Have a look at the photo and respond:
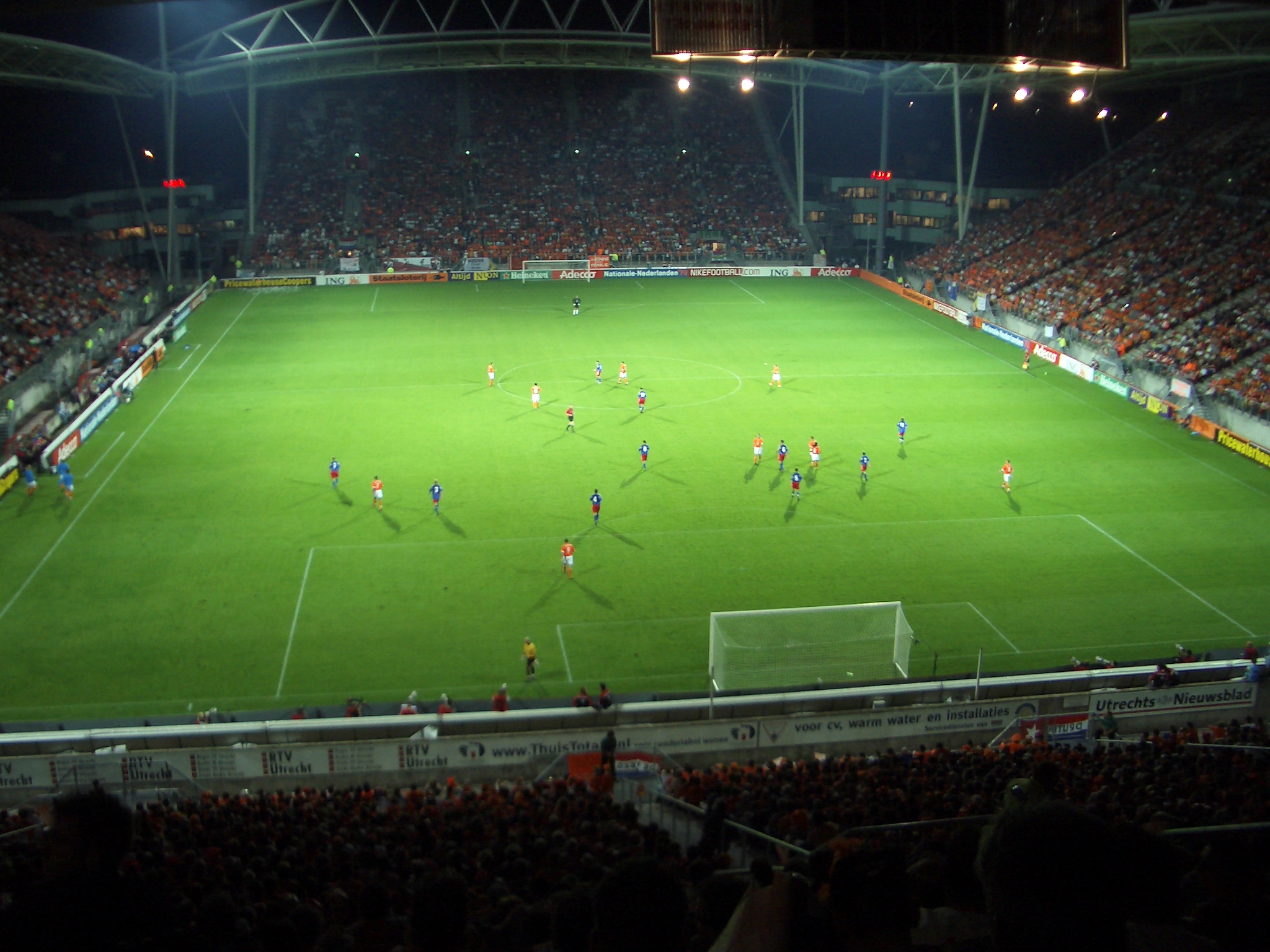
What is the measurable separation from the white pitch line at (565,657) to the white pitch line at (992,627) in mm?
9411

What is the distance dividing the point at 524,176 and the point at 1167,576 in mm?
59509

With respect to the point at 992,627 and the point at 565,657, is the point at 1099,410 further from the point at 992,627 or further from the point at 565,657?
the point at 565,657

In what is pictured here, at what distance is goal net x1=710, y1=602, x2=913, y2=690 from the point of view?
21250 millimetres

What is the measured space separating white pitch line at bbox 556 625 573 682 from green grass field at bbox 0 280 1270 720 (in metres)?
0.08

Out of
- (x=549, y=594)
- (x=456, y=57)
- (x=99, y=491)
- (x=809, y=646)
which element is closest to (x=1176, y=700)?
(x=809, y=646)

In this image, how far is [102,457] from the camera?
110 ft

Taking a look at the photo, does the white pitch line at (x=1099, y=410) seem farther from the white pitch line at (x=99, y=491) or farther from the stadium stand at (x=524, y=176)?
the white pitch line at (x=99, y=491)

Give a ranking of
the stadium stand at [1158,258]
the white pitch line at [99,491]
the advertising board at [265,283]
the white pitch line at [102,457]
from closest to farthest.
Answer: the white pitch line at [99,491], the white pitch line at [102,457], the stadium stand at [1158,258], the advertising board at [265,283]

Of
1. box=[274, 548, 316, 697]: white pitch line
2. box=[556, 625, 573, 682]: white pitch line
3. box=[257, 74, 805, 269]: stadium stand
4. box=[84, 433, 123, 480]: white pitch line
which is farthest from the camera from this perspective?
box=[257, 74, 805, 269]: stadium stand

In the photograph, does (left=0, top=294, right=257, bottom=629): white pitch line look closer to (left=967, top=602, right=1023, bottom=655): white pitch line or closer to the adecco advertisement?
(left=967, top=602, right=1023, bottom=655): white pitch line

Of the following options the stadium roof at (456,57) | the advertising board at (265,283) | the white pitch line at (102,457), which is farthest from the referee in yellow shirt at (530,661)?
the advertising board at (265,283)

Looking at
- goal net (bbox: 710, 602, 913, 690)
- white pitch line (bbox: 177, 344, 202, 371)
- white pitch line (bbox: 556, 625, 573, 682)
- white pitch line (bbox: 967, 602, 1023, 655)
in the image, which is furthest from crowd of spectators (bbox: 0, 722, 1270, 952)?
white pitch line (bbox: 177, 344, 202, 371)

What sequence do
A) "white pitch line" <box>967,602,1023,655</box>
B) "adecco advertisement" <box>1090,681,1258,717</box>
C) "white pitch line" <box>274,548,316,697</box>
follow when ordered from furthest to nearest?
"white pitch line" <box>967,602,1023,655</box> < "white pitch line" <box>274,548,316,697</box> < "adecco advertisement" <box>1090,681,1258,717</box>

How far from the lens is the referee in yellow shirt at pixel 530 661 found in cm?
2127
